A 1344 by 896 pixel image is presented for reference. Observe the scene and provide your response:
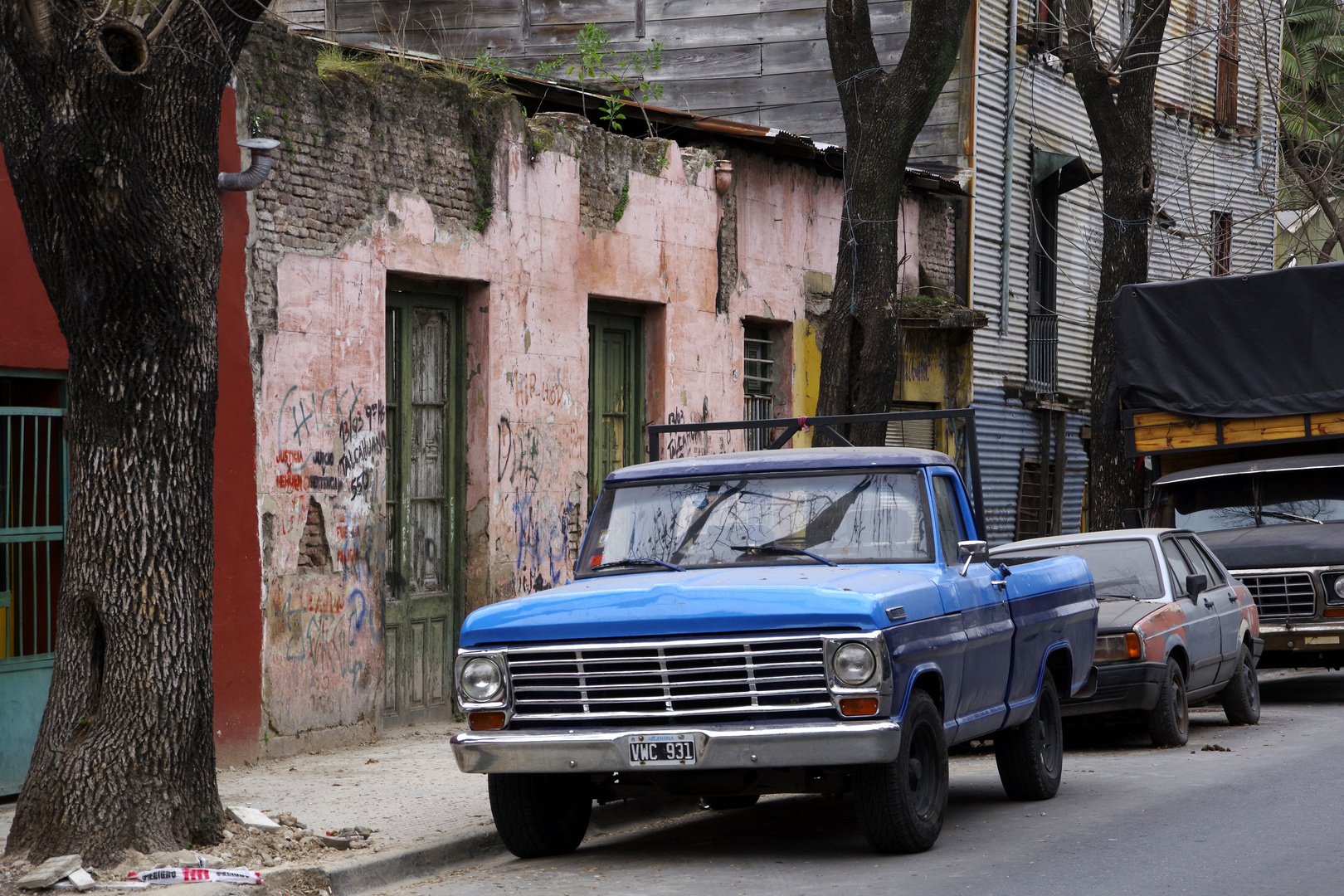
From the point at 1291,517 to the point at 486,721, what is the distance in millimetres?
9763

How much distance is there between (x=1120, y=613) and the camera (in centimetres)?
1163

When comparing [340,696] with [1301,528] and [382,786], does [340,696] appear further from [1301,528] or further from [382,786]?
[1301,528]

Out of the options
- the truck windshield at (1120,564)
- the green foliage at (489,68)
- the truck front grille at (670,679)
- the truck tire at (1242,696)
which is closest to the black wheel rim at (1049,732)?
the truck windshield at (1120,564)

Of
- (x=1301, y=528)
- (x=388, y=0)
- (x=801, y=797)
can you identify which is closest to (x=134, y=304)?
(x=801, y=797)

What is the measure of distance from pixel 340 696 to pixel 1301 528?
334 inches

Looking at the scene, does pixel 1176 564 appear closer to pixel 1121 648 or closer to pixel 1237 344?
pixel 1121 648

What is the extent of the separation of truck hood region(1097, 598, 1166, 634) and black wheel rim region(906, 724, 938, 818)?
380 centimetres

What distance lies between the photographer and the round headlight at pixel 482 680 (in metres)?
7.52

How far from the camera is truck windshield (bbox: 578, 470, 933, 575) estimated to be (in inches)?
320

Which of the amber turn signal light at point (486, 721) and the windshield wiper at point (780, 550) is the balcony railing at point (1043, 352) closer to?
the windshield wiper at point (780, 550)

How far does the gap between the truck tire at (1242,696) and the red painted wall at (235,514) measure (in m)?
7.39

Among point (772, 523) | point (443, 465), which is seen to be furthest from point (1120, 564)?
point (443, 465)

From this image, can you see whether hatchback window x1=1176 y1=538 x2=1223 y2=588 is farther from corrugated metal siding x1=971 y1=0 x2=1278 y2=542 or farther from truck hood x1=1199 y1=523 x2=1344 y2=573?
corrugated metal siding x1=971 y1=0 x2=1278 y2=542

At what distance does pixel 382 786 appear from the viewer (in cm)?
991
